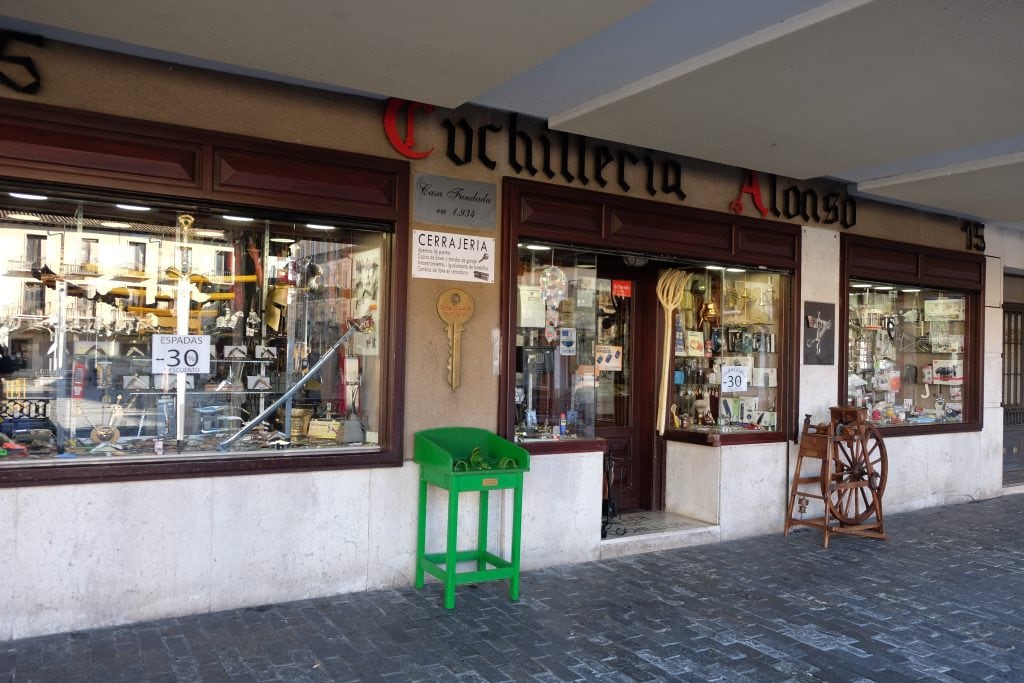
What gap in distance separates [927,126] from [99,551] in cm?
606

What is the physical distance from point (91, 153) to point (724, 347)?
5.76m

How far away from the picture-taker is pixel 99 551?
15.3 ft

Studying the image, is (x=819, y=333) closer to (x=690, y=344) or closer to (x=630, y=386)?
(x=690, y=344)

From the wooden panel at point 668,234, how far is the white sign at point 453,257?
1.23 meters

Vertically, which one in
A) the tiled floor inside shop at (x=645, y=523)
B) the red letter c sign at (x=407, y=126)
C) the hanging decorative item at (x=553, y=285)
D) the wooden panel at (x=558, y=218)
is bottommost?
the tiled floor inside shop at (x=645, y=523)

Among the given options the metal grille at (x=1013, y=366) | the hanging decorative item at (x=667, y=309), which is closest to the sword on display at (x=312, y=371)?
the hanging decorative item at (x=667, y=309)

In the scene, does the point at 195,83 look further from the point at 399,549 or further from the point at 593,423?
the point at 593,423

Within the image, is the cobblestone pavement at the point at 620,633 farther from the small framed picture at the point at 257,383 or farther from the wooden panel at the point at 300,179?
A: the wooden panel at the point at 300,179

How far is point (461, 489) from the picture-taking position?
5184mm

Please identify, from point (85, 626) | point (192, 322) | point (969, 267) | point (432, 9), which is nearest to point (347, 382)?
point (192, 322)

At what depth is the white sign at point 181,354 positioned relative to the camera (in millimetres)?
5262

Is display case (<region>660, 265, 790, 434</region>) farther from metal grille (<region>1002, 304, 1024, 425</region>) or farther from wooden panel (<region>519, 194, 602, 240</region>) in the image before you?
metal grille (<region>1002, 304, 1024, 425</region>)

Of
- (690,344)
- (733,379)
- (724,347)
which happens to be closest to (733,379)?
(733,379)

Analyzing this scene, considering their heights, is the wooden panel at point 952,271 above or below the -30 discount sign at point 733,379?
above
